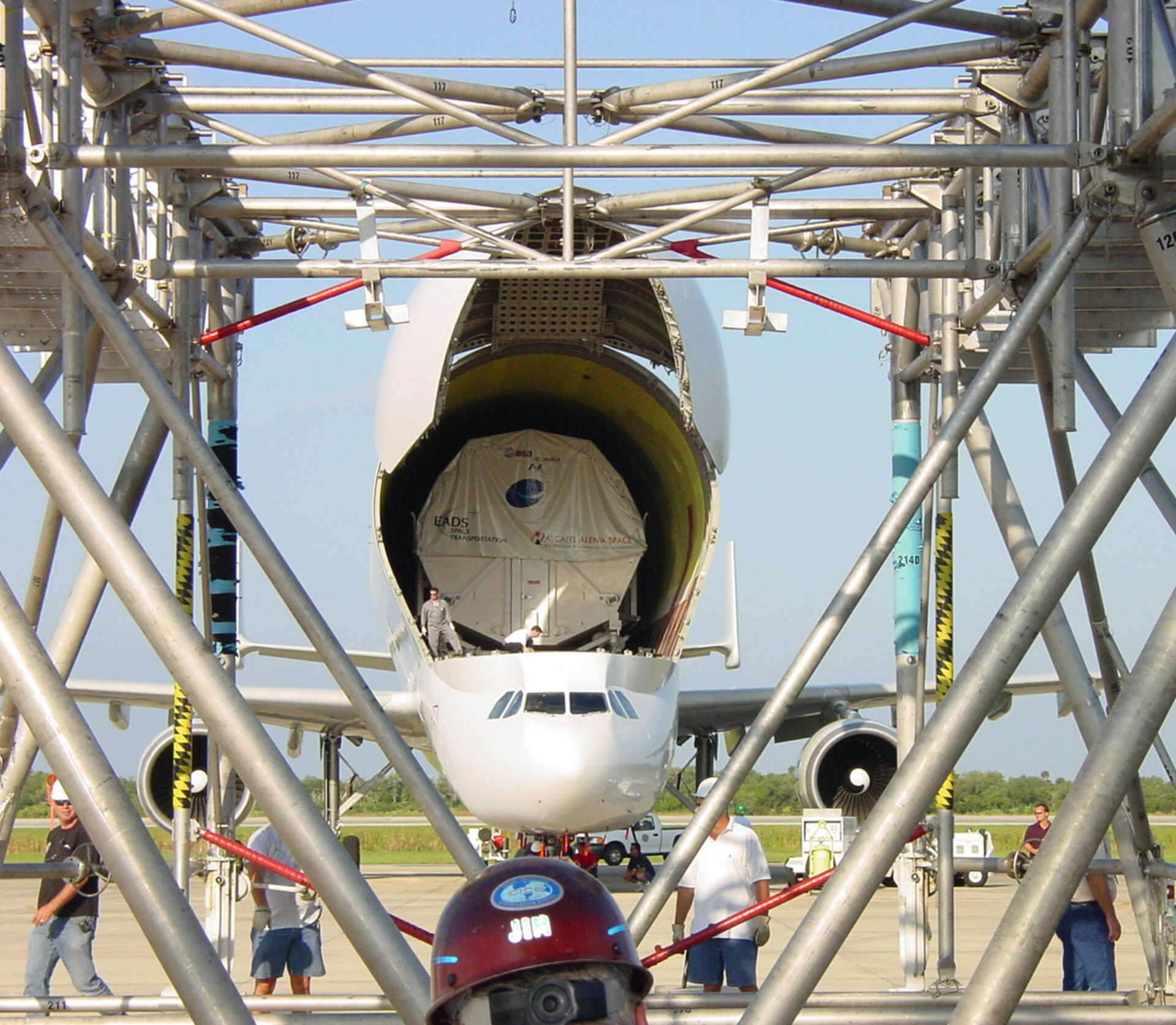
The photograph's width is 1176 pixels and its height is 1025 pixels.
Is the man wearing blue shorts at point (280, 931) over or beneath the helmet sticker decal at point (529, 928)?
beneath

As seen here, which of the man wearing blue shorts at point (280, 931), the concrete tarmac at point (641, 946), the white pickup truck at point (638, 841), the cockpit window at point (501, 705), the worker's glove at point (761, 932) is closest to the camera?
the worker's glove at point (761, 932)

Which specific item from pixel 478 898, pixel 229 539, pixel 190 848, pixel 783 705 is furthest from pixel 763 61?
pixel 478 898

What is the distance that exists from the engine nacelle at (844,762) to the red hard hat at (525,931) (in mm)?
18031

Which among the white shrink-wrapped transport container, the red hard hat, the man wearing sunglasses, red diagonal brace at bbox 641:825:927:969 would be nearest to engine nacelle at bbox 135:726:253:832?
the white shrink-wrapped transport container

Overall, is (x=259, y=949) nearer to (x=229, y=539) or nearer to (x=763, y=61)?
(x=229, y=539)

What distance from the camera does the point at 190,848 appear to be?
8.41m

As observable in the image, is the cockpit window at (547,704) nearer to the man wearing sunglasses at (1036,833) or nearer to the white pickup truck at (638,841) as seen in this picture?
the man wearing sunglasses at (1036,833)

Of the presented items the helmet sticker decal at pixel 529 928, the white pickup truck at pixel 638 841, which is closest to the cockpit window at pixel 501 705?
the helmet sticker decal at pixel 529 928

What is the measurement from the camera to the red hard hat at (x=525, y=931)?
6.30 ft

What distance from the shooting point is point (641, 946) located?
466 inches

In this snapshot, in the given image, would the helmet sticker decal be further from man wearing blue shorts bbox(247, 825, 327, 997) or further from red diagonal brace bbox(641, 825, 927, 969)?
man wearing blue shorts bbox(247, 825, 327, 997)

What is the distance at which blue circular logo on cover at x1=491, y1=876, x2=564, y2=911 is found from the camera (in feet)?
6.46

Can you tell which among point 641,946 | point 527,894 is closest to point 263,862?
point 641,946

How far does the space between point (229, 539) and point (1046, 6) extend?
5242 mm
